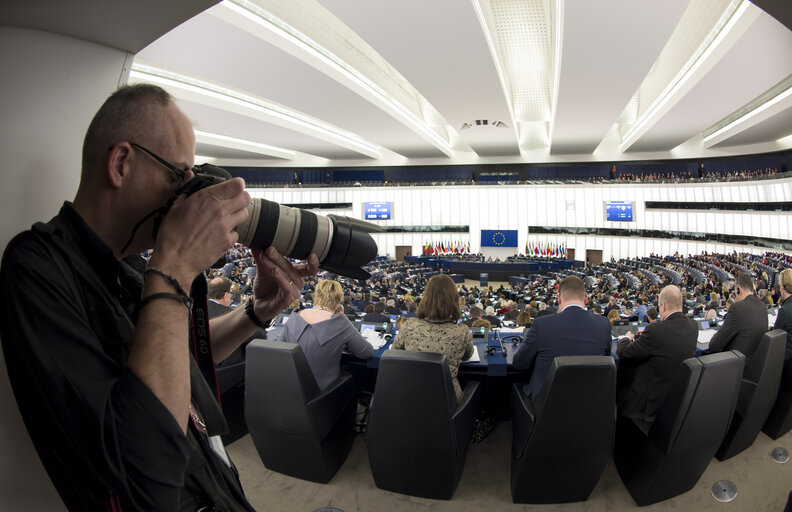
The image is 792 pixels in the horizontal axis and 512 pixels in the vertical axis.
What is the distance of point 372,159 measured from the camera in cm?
2919

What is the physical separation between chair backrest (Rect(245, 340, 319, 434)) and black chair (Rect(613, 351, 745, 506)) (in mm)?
2335

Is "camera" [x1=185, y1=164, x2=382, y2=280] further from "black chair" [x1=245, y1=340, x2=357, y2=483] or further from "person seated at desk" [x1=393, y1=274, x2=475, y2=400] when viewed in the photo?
"person seated at desk" [x1=393, y1=274, x2=475, y2=400]

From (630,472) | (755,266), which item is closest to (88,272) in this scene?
(630,472)

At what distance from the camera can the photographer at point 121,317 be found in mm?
627

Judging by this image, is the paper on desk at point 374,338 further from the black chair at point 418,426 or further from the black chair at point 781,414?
the black chair at point 781,414

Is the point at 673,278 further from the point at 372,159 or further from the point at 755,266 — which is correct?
the point at 372,159

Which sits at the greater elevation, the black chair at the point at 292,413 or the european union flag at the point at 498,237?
the european union flag at the point at 498,237

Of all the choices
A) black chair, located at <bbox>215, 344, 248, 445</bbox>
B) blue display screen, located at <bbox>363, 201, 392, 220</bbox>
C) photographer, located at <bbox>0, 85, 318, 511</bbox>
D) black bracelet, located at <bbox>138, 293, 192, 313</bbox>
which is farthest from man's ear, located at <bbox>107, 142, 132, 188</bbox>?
blue display screen, located at <bbox>363, 201, 392, 220</bbox>

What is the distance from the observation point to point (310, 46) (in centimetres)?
896

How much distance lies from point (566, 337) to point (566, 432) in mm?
669

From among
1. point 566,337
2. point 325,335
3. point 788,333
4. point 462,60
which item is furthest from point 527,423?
point 462,60

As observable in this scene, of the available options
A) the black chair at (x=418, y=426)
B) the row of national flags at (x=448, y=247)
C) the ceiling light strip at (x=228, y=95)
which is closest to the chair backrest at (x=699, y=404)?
the black chair at (x=418, y=426)

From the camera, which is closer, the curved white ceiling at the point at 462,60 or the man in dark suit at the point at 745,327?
the man in dark suit at the point at 745,327

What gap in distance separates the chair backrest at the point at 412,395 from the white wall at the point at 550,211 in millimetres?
22238
